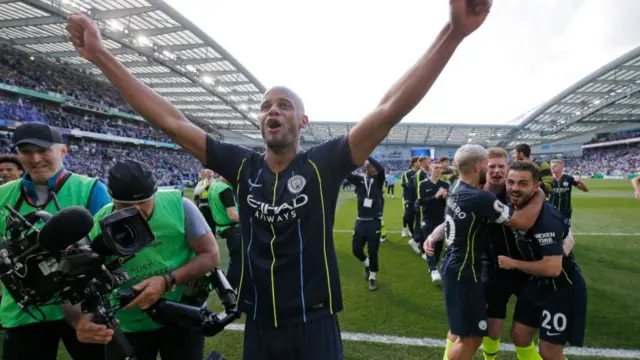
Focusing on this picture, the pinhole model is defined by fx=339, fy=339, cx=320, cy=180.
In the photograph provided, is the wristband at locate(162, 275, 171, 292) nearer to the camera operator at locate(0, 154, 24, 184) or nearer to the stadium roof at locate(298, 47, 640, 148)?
the camera operator at locate(0, 154, 24, 184)

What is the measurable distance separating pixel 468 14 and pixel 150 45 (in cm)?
3158

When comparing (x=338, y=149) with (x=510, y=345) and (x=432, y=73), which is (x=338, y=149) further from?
(x=510, y=345)

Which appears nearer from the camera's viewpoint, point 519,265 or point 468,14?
point 468,14

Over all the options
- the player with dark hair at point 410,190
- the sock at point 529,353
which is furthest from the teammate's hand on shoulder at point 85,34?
the player with dark hair at point 410,190

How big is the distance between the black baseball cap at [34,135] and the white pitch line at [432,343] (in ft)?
9.94

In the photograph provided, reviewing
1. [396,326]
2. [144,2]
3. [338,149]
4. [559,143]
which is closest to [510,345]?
[396,326]

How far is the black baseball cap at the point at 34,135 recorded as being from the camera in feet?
7.43

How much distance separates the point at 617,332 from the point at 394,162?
66.7 m

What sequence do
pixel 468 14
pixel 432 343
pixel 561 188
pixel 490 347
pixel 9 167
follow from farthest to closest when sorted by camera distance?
pixel 561 188
pixel 9 167
pixel 432 343
pixel 490 347
pixel 468 14

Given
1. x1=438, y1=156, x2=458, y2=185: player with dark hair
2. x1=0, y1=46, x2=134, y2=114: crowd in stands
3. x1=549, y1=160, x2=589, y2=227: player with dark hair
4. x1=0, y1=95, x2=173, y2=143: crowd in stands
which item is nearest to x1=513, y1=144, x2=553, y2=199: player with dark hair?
x1=438, y1=156, x2=458, y2=185: player with dark hair

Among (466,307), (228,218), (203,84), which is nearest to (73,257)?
(466,307)

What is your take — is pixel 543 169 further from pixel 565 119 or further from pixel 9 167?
pixel 565 119

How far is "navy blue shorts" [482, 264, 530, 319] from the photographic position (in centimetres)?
324

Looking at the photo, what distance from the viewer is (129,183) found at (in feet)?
6.57
